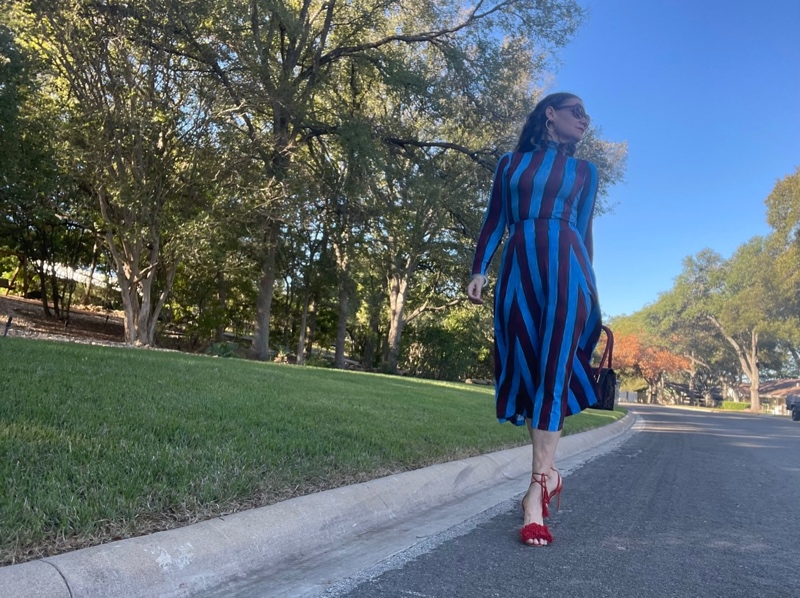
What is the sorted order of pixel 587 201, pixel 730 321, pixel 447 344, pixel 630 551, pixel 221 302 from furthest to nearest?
1. pixel 730 321
2. pixel 447 344
3. pixel 221 302
4. pixel 587 201
5. pixel 630 551

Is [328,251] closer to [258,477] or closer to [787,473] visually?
[787,473]

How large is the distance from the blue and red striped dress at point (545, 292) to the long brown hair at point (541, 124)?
8 centimetres

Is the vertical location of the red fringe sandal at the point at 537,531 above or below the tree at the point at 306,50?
below

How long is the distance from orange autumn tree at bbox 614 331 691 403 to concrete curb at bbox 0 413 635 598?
58058 millimetres

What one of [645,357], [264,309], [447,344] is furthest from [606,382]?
[645,357]

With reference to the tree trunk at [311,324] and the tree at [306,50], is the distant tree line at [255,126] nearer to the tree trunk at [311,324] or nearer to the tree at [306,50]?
the tree at [306,50]

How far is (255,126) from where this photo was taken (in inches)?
674

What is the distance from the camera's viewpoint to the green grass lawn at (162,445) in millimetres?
2389

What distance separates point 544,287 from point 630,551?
137 centimetres

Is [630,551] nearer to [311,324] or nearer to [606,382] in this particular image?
[606,382]

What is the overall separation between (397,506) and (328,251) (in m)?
18.5

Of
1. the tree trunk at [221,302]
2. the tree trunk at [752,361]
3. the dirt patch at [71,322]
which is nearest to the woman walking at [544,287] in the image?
the dirt patch at [71,322]

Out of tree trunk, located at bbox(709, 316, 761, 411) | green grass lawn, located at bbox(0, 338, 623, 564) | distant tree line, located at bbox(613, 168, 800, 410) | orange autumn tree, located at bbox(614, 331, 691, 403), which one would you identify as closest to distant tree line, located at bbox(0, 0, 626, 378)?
green grass lawn, located at bbox(0, 338, 623, 564)

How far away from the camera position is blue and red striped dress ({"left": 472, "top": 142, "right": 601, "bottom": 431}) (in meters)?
3.07
